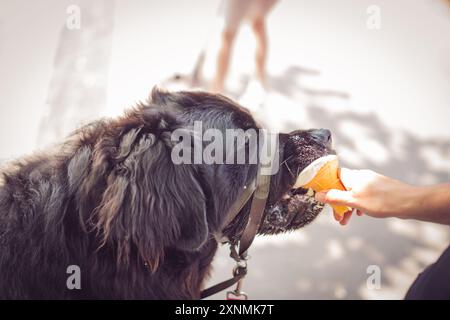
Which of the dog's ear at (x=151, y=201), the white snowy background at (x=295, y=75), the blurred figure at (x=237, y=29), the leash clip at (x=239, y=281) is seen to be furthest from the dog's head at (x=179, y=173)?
the blurred figure at (x=237, y=29)

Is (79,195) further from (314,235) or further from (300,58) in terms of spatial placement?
(300,58)

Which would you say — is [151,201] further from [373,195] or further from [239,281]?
[373,195]

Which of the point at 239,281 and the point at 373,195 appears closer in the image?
the point at 373,195

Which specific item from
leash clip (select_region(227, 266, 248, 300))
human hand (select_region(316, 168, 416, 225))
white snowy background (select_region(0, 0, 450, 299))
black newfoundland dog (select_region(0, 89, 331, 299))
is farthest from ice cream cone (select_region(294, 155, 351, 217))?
white snowy background (select_region(0, 0, 450, 299))

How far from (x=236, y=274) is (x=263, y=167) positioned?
67cm

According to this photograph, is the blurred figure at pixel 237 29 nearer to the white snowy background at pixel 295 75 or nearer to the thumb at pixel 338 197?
the white snowy background at pixel 295 75

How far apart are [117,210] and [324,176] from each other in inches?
45.1

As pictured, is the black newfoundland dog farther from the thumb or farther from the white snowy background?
the white snowy background

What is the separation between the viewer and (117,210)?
2104 millimetres

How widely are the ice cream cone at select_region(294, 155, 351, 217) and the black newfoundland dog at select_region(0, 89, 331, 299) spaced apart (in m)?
0.32

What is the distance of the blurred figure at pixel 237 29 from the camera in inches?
229

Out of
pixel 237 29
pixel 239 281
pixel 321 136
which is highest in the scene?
A: pixel 237 29

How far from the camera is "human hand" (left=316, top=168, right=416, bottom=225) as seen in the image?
224cm

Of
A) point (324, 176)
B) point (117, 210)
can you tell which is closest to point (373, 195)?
point (324, 176)
